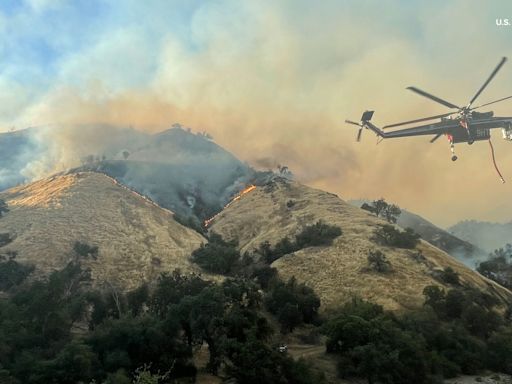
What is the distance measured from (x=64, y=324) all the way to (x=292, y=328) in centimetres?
3800

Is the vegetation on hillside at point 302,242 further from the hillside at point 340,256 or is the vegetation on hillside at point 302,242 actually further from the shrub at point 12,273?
the shrub at point 12,273

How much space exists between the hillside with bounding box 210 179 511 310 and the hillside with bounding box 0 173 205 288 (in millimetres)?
22952

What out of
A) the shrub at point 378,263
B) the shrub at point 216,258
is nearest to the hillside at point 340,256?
the shrub at point 378,263

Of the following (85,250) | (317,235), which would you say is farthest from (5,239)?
(317,235)

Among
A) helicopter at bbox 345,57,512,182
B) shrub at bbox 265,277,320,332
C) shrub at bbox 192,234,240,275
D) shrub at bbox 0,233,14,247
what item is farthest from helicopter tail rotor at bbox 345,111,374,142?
shrub at bbox 0,233,14,247

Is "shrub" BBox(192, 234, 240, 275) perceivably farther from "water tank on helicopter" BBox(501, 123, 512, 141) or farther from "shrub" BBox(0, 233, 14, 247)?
"water tank on helicopter" BBox(501, 123, 512, 141)

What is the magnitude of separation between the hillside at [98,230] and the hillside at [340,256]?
75.3 feet

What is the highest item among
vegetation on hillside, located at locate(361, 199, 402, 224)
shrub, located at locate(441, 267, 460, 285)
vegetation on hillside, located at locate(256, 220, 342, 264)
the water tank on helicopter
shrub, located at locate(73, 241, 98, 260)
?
vegetation on hillside, located at locate(361, 199, 402, 224)

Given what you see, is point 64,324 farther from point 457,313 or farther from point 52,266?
point 457,313

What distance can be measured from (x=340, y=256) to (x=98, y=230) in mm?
68604

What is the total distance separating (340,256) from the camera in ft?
371

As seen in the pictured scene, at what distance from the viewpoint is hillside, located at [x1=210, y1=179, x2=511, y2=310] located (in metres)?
94.4

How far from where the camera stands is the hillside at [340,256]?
310 feet

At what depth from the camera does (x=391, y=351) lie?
5425cm
